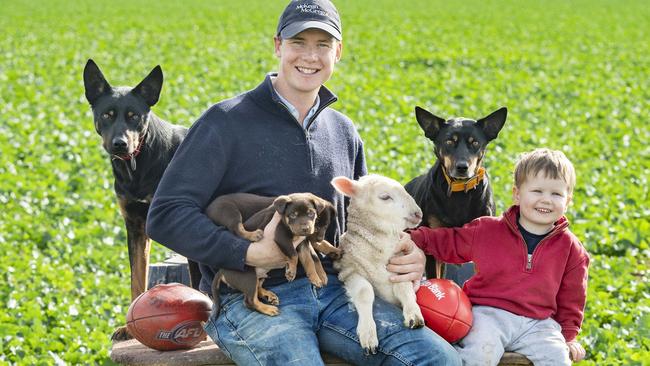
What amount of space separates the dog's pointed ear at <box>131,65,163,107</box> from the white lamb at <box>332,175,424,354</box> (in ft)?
5.95

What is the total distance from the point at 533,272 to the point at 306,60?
1.60 m

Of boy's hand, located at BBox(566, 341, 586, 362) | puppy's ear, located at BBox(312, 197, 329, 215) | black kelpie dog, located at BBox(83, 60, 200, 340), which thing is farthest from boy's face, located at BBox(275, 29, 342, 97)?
boy's hand, located at BBox(566, 341, 586, 362)

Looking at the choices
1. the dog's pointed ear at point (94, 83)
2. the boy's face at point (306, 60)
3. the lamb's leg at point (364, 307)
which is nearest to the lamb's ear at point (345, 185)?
the lamb's leg at point (364, 307)

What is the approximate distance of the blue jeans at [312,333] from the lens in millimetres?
3744

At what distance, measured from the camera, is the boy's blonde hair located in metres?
4.21

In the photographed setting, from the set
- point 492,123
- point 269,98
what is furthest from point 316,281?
point 492,123

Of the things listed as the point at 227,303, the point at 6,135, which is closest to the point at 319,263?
the point at 227,303

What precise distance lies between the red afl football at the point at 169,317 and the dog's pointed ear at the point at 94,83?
5.10 ft

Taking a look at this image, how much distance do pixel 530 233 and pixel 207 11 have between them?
1372 inches

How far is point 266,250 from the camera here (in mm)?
3854

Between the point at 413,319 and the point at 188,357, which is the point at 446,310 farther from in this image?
the point at 188,357

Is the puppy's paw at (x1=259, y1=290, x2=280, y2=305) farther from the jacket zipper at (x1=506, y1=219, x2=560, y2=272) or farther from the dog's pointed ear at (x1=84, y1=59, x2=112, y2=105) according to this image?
the dog's pointed ear at (x1=84, y1=59, x2=112, y2=105)

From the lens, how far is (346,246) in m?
4.21

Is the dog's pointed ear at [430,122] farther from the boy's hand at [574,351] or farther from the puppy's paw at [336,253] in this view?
the boy's hand at [574,351]
